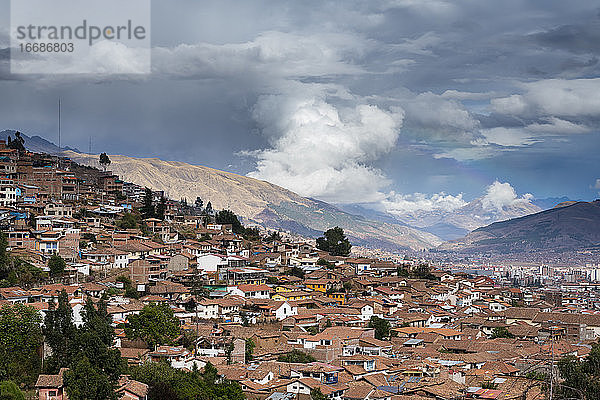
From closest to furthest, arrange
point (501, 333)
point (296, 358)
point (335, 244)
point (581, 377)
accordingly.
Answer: point (581, 377) → point (296, 358) → point (501, 333) → point (335, 244)

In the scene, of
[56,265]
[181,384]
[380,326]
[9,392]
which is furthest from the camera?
[380,326]

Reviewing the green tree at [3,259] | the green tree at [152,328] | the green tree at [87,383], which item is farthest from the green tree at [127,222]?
the green tree at [87,383]

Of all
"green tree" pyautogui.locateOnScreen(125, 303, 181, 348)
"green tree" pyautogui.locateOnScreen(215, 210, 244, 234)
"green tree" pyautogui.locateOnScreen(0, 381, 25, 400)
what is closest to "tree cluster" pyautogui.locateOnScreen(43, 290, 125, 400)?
"green tree" pyautogui.locateOnScreen(0, 381, 25, 400)

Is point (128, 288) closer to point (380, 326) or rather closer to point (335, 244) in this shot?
point (380, 326)

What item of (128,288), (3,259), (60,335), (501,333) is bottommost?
(501,333)

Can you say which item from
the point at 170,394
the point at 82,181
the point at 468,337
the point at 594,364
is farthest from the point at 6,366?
the point at 82,181

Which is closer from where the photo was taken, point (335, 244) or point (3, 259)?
point (3, 259)

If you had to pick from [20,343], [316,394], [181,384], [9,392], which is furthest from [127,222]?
[9,392]
